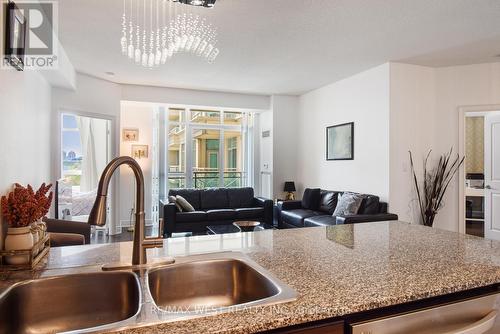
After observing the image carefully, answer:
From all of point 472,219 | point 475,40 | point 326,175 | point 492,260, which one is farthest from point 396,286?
point 472,219

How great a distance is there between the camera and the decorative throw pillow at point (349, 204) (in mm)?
4088

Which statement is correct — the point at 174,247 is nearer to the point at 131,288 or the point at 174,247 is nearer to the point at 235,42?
the point at 131,288

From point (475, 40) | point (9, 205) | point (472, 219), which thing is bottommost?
point (472, 219)

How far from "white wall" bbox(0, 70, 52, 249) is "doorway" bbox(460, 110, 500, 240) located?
16.8 ft

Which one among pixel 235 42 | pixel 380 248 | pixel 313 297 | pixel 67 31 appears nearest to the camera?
pixel 313 297

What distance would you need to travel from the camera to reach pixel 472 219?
5.86 meters

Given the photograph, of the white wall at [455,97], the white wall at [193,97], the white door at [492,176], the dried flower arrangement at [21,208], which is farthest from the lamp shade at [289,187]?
the dried flower arrangement at [21,208]

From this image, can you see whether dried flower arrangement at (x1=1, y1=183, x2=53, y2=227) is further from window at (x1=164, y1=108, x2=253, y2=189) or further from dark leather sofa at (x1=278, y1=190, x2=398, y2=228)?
window at (x1=164, y1=108, x2=253, y2=189)

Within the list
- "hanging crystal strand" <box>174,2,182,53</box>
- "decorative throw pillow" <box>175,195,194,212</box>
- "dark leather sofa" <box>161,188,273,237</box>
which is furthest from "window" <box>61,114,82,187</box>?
"hanging crystal strand" <box>174,2,182,53</box>

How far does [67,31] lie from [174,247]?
3.00 metres

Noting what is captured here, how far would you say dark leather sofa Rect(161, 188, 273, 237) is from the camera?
4.89 meters

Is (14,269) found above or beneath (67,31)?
beneath

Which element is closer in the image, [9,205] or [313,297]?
[313,297]

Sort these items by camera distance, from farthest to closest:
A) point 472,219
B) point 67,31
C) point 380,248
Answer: point 472,219 < point 67,31 < point 380,248
